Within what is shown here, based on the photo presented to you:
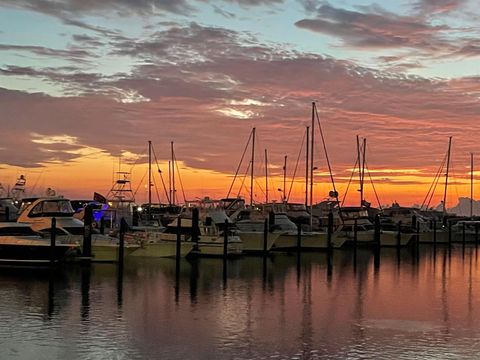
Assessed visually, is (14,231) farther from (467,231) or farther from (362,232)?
(467,231)

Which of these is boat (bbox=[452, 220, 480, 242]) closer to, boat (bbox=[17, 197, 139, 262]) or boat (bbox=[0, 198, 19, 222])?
boat (bbox=[0, 198, 19, 222])

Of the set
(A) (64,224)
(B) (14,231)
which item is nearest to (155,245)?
(A) (64,224)

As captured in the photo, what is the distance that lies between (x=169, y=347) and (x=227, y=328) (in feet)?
10.3

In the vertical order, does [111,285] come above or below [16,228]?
below

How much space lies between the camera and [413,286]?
112 feet

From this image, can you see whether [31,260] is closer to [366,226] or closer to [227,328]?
[227,328]

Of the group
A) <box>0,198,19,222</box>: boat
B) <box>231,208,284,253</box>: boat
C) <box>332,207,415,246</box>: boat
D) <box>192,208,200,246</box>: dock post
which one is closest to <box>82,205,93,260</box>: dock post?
<box>192,208,200,246</box>: dock post

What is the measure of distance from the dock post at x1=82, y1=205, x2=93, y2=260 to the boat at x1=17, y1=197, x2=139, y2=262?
0.81 metres

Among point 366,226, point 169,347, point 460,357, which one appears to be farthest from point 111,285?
point 366,226

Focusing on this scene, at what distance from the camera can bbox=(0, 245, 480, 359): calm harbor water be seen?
59.3ft

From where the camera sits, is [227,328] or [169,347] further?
[227,328]

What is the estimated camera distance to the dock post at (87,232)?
36781mm

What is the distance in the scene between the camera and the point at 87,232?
3678cm

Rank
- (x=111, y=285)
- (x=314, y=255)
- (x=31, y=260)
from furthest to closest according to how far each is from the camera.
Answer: (x=314, y=255) → (x=31, y=260) → (x=111, y=285)
